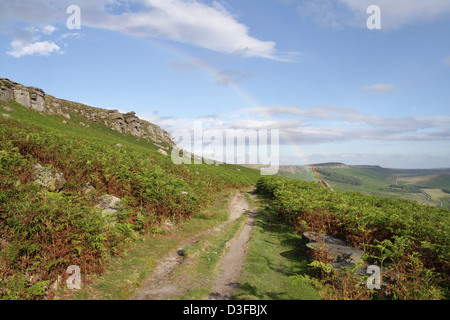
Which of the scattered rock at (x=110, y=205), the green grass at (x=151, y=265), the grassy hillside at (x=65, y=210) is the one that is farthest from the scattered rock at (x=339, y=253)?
the scattered rock at (x=110, y=205)

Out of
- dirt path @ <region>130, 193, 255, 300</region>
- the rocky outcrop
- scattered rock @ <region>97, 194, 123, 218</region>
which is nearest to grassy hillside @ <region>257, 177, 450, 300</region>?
dirt path @ <region>130, 193, 255, 300</region>

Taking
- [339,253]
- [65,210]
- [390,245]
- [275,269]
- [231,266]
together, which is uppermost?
[65,210]

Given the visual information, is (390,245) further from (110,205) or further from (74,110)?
(74,110)

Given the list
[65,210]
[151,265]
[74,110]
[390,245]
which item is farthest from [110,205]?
[74,110]

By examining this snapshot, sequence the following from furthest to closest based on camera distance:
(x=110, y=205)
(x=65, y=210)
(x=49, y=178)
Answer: (x=110, y=205) < (x=49, y=178) < (x=65, y=210)

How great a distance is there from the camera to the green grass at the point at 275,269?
836cm

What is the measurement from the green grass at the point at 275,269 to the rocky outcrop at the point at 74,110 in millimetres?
78022

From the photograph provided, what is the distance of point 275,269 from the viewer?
10953 mm

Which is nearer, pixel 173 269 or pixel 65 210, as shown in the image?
pixel 65 210

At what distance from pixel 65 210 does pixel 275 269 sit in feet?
30.4

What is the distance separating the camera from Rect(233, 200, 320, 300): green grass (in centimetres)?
836

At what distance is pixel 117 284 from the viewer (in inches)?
318

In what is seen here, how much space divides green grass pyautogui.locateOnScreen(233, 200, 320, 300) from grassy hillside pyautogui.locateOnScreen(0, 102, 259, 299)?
18.5ft

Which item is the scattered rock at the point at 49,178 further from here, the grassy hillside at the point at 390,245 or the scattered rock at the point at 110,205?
the grassy hillside at the point at 390,245
